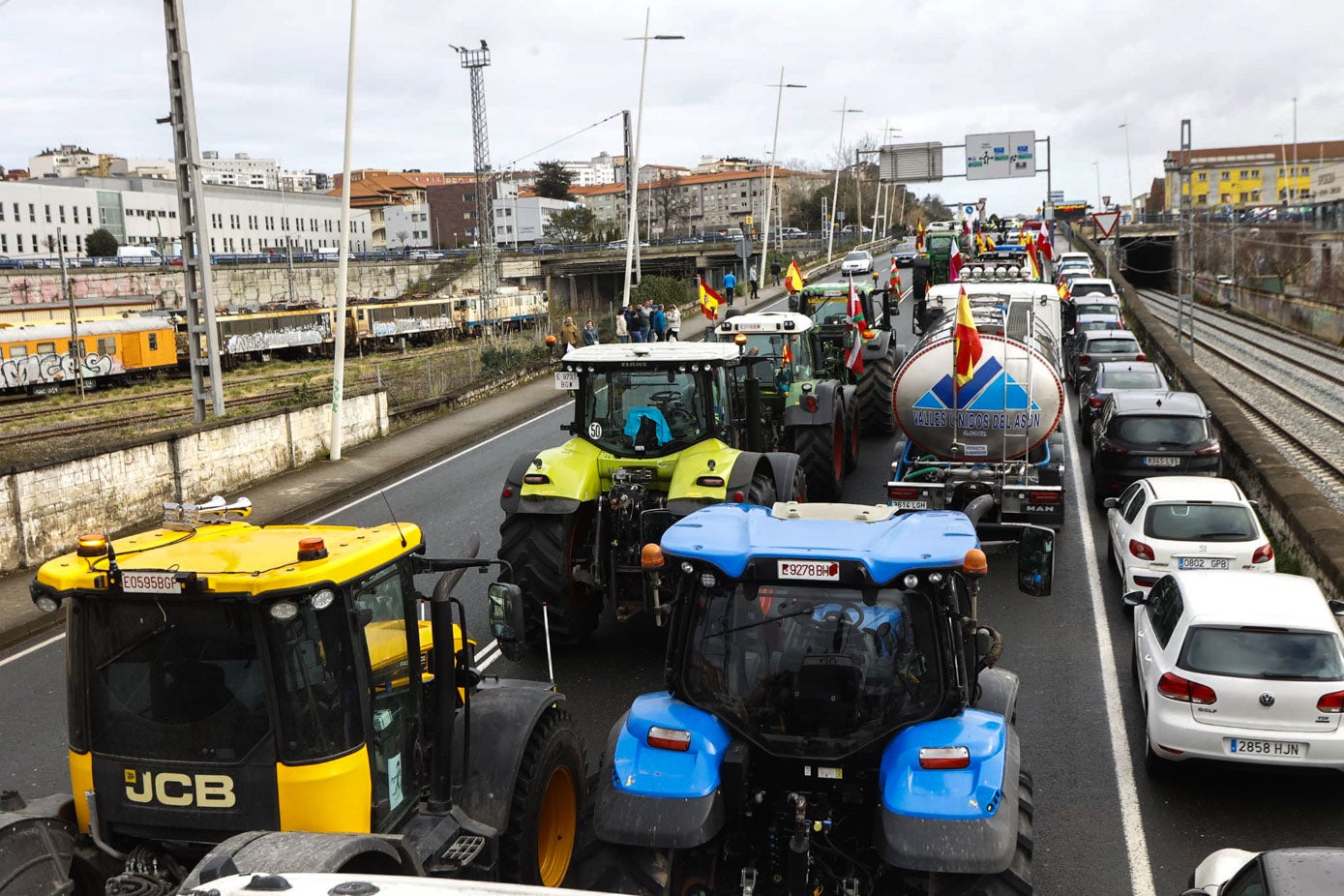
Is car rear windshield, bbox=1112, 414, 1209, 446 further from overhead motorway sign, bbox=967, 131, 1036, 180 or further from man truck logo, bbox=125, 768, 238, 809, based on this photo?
overhead motorway sign, bbox=967, 131, 1036, 180

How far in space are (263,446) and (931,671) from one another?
17.1 metres

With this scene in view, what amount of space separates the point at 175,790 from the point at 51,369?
1528 inches

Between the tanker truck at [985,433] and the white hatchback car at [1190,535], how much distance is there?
48.4 inches

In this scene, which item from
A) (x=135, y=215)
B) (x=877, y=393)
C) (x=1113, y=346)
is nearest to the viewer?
(x=877, y=393)

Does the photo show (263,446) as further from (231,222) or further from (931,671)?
(231,222)

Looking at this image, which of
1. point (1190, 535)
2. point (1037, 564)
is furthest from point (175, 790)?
point (1190, 535)

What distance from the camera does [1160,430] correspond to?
16.2 metres

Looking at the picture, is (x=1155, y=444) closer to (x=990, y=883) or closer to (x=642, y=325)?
(x=990, y=883)

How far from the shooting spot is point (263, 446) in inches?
795

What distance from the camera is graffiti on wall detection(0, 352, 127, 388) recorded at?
122 feet

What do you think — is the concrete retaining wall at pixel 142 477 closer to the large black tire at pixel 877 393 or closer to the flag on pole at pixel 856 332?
the flag on pole at pixel 856 332

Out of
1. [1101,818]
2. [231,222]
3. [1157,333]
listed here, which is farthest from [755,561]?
[231,222]

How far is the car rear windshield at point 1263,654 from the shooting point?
27.5 ft

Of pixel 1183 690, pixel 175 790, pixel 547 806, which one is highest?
pixel 175 790
